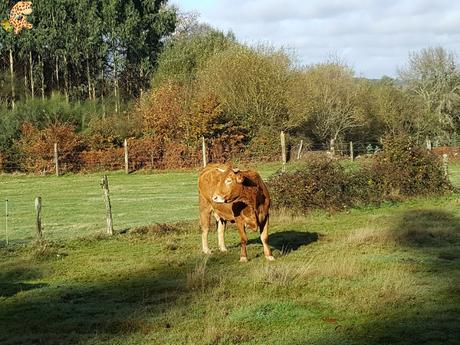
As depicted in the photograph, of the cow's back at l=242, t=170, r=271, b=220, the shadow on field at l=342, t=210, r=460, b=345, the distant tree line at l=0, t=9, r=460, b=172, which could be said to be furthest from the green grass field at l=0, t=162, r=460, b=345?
the distant tree line at l=0, t=9, r=460, b=172

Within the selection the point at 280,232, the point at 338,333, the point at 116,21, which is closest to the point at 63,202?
the point at 280,232

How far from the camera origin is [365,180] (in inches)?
777

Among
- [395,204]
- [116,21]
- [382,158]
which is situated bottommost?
[395,204]

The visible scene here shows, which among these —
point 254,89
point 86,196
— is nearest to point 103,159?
point 254,89

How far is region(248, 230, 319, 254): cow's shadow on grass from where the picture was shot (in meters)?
12.1

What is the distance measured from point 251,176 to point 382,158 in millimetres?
10639

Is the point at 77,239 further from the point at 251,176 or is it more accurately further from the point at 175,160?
the point at 175,160

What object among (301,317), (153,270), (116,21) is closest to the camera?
(301,317)

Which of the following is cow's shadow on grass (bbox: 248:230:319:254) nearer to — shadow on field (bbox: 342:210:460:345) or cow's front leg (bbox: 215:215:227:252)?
cow's front leg (bbox: 215:215:227:252)

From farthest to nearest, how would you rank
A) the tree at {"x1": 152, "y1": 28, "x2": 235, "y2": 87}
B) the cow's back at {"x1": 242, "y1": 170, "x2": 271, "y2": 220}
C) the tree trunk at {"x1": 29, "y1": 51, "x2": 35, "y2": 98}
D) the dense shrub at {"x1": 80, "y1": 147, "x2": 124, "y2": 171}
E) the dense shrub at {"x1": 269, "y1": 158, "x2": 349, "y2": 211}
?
1. the tree trunk at {"x1": 29, "y1": 51, "x2": 35, "y2": 98}
2. the tree at {"x1": 152, "y1": 28, "x2": 235, "y2": 87}
3. the dense shrub at {"x1": 80, "y1": 147, "x2": 124, "y2": 171}
4. the dense shrub at {"x1": 269, "y1": 158, "x2": 349, "y2": 211}
5. the cow's back at {"x1": 242, "y1": 170, "x2": 271, "y2": 220}

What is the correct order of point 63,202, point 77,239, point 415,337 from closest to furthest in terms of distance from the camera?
1. point 415,337
2. point 77,239
3. point 63,202

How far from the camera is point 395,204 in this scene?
1927 cm

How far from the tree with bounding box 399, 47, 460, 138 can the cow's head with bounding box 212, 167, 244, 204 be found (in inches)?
1620

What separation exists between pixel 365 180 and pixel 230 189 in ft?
32.3
